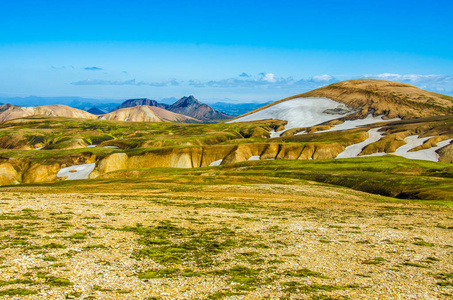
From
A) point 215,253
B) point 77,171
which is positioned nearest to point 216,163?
point 77,171

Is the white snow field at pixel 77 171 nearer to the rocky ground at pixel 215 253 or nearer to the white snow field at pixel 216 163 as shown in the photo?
the white snow field at pixel 216 163

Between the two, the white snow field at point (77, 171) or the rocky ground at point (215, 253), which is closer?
the rocky ground at point (215, 253)

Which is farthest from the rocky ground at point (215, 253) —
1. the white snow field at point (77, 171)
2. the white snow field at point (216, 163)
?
the white snow field at point (216, 163)

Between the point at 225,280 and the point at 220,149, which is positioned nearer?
the point at 225,280

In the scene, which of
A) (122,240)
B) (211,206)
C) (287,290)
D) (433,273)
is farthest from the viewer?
(211,206)

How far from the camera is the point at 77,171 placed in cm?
17400

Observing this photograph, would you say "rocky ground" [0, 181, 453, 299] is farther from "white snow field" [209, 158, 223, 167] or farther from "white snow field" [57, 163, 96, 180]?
"white snow field" [209, 158, 223, 167]

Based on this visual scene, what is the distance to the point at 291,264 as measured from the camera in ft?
91.5

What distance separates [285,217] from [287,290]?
2609 cm

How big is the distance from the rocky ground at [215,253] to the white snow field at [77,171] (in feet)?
421

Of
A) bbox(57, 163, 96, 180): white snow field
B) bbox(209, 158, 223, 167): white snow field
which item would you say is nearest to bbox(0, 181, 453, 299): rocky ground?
bbox(57, 163, 96, 180): white snow field

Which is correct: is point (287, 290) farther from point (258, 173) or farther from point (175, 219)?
point (258, 173)

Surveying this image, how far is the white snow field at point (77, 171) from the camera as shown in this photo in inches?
6635

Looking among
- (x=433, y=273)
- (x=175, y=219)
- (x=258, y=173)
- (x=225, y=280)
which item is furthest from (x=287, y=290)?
(x=258, y=173)
